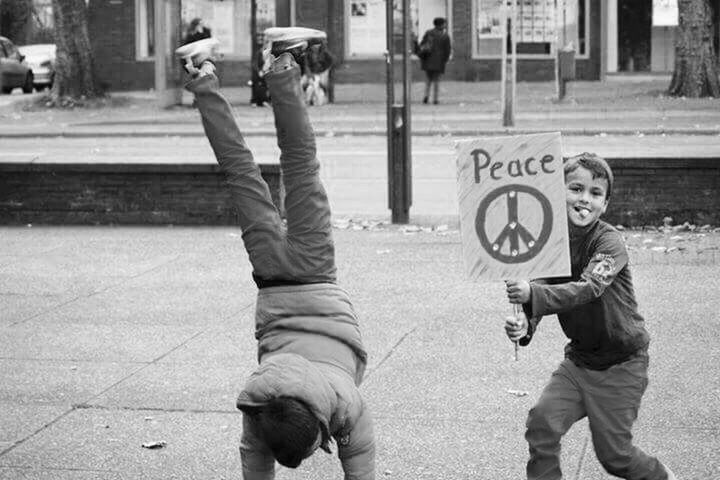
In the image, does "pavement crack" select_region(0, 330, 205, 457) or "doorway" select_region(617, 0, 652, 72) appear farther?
"doorway" select_region(617, 0, 652, 72)

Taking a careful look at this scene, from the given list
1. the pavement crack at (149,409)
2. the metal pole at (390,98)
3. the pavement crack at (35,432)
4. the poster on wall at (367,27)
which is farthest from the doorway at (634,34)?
the pavement crack at (35,432)

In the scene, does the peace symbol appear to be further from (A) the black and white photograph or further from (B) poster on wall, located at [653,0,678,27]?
(B) poster on wall, located at [653,0,678,27]

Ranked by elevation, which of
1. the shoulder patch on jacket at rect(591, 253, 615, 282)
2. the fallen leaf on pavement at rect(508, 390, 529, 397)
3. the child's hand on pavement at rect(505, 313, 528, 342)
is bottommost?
the fallen leaf on pavement at rect(508, 390, 529, 397)

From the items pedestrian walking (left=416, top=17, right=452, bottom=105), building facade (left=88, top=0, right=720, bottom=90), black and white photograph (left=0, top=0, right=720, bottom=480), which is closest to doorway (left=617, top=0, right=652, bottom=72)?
building facade (left=88, top=0, right=720, bottom=90)

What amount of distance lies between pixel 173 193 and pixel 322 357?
362 inches

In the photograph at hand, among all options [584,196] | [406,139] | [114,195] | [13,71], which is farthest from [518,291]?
[13,71]

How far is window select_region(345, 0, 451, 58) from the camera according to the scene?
1340 inches

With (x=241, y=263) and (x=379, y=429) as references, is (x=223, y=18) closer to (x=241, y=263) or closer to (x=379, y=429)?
(x=241, y=263)

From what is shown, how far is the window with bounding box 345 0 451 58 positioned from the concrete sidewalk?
74.8 ft

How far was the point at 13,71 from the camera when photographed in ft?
131

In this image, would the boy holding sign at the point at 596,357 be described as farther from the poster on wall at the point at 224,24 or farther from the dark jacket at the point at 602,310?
the poster on wall at the point at 224,24

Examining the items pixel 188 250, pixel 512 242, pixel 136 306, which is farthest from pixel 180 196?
pixel 512 242

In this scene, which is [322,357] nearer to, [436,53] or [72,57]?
[436,53]

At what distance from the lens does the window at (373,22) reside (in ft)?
112
